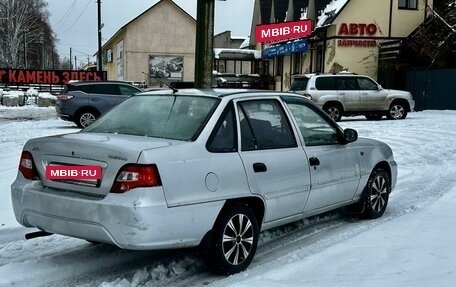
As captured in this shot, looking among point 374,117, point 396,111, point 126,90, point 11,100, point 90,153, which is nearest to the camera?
point 90,153

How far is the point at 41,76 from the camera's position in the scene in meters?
36.7

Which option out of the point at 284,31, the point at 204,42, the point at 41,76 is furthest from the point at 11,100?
the point at 204,42

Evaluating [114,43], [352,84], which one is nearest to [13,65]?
[114,43]

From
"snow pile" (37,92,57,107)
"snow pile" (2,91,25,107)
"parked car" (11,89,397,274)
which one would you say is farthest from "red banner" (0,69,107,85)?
"parked car" (11,89,397,274)

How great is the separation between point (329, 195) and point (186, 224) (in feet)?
6.51

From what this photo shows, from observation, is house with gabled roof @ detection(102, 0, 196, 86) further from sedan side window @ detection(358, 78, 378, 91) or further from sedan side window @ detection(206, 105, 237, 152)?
sedan side window @ detection(206, 105, 237, 152)

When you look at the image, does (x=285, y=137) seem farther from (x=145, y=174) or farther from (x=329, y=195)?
(x=145, y=174)

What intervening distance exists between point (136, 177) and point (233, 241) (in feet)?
3.47

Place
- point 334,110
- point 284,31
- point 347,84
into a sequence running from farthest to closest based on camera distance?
1. point 284,31
2. point 347,84
3. point 334,110

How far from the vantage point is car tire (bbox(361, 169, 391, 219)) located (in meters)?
6.14

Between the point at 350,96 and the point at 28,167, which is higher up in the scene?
the point at 350,96

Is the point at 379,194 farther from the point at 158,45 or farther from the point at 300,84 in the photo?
the point at 158,45

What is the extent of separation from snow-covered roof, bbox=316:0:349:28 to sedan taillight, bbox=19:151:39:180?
26.5 metres

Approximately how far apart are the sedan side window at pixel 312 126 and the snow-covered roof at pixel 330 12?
24.6 metres
